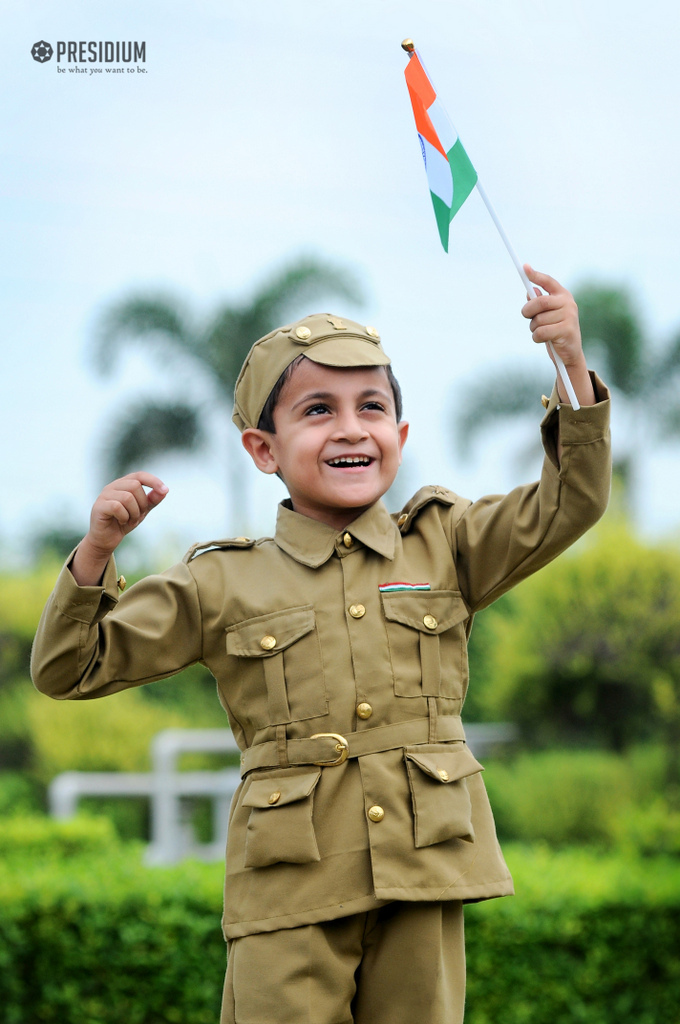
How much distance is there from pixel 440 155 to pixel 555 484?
79 cm

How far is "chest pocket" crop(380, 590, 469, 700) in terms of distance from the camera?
2504mm

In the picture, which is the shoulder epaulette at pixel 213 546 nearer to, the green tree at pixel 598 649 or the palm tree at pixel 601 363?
the green tree at pixel 598 649

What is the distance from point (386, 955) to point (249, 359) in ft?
4.30

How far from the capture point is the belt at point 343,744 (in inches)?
95.7

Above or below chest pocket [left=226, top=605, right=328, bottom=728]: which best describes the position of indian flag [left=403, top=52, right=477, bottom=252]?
above

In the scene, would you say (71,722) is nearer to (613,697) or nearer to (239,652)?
(613,697)

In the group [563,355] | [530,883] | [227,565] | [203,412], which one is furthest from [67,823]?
[203,412]

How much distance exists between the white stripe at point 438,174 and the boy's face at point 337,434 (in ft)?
1.36

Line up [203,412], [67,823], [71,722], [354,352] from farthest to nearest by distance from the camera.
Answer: [203,412] < [71,722] < [67,823] < [354,352]

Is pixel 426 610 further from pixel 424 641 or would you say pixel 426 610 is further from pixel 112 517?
pixel 112 517

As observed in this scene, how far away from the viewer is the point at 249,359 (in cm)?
276

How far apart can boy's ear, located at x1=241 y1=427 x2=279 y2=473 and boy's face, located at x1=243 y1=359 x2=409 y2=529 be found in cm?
7

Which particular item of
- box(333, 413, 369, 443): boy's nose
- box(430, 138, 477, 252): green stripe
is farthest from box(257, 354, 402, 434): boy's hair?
box(430, 138, 477, 252): green stripe

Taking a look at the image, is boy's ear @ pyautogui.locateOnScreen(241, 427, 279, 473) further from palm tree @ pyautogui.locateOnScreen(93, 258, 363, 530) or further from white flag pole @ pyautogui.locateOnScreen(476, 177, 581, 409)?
palm tree @ pyautogui.locateOnScreen(93, 258, 363, 530)
